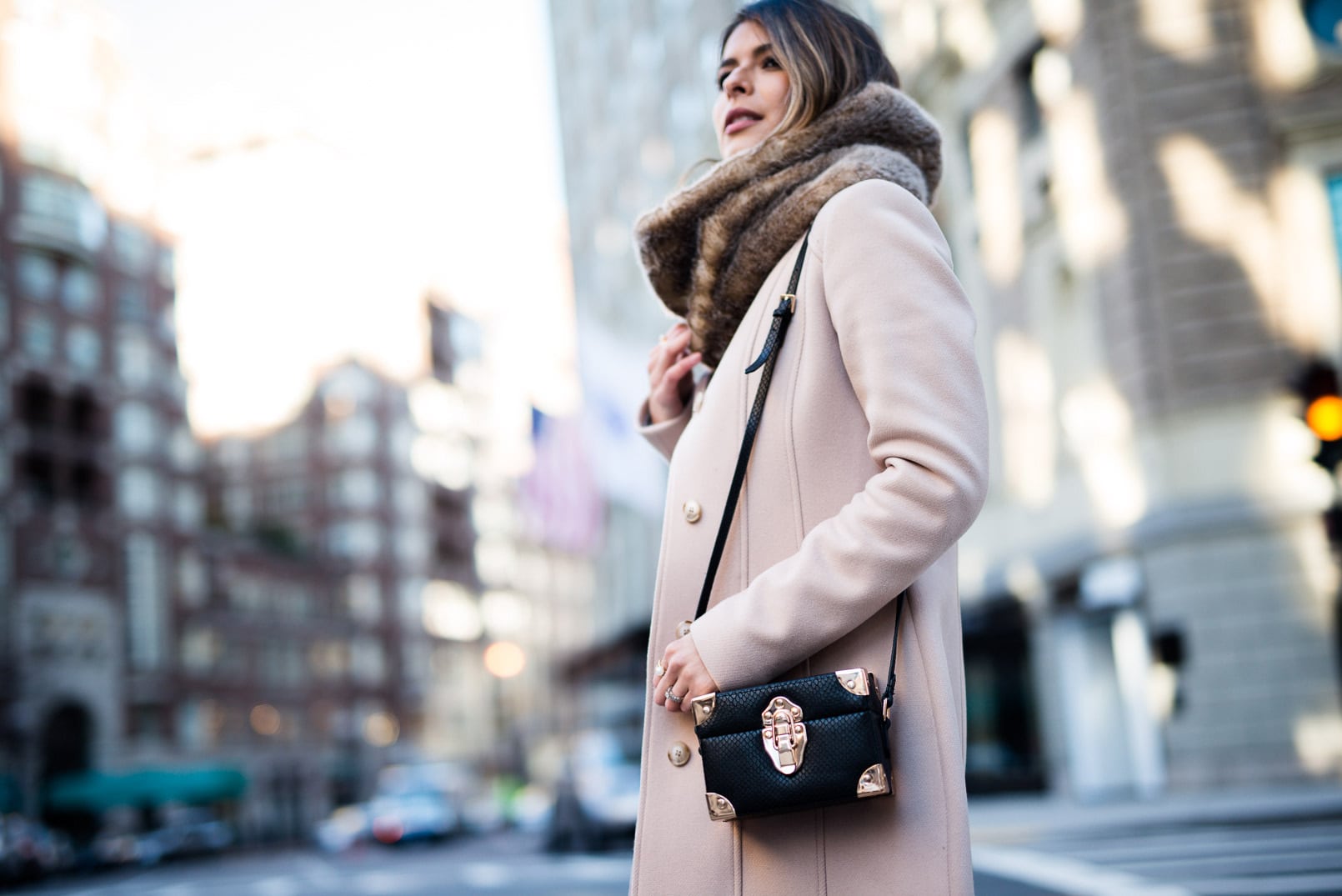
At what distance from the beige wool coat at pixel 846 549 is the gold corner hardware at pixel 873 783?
8 centimetres

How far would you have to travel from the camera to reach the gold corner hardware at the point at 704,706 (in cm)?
194

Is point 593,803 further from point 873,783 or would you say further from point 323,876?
point 873,783

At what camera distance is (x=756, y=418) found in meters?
2.11

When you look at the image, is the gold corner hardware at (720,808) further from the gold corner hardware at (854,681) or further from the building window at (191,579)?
the building window at (191,579)

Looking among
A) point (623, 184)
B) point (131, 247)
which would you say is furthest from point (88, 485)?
point (623, 184)

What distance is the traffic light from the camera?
8.69 m

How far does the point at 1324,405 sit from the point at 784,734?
7904 millimetres

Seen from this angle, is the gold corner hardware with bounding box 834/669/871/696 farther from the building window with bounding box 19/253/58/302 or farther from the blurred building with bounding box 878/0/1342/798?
the building window with bounding box 19/253/58/302

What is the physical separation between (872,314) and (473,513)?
100700 millimetres

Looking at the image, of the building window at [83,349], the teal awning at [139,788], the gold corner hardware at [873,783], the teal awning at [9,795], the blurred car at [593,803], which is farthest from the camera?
the building window at [83,349]

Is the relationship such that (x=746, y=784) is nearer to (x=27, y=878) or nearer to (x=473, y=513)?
(x=27, y=878)

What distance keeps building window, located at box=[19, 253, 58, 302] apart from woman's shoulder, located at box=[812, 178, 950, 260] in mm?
61001

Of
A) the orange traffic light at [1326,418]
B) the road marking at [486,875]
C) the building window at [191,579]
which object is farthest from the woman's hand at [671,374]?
the building window at [191,579]

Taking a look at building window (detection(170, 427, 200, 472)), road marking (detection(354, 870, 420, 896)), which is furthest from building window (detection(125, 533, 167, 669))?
road marking (detection(354, 870, 420, 896))
